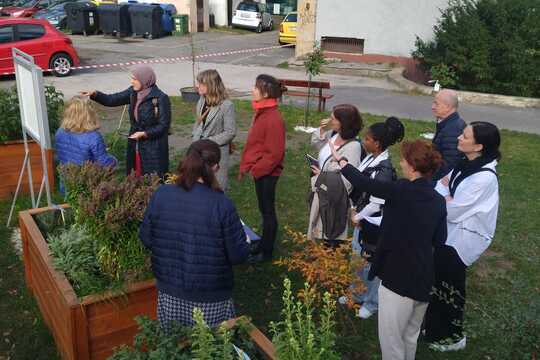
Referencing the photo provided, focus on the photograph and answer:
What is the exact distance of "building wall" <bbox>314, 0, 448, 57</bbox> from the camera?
1862 centimetres

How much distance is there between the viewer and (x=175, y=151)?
909 centimetres

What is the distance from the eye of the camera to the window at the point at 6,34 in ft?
47.9

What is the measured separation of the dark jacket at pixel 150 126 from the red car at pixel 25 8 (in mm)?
24918

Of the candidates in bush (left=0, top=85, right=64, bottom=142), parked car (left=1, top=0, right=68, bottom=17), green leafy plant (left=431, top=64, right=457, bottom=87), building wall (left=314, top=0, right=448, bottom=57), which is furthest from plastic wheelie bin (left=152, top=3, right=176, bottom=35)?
bush (left=0, top=85, right=64, bottom=142)

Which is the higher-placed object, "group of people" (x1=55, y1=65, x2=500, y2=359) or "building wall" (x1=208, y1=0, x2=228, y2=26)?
"building wall" (x1=208, y1=0, x2=228, y2=26)

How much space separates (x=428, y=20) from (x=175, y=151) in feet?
41.4

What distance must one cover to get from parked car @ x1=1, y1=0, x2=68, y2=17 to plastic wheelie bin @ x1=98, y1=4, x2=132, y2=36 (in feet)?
14.7

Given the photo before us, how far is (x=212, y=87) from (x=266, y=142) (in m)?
0.79

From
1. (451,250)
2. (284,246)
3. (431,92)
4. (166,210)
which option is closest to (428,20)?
(431,92)

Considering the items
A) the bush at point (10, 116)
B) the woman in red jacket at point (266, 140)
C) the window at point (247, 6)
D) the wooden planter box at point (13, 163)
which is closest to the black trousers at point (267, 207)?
the woman in red jacket at point (266, 140)

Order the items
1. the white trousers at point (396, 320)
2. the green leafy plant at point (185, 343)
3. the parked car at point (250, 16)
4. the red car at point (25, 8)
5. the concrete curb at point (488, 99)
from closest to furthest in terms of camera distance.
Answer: the green leafy plant at point (185, 343) < the white trousers at point (396, 320) < the concrete curb at point (488, 99) < the red car at point (25, 8) < the parked car at point (250, 16)

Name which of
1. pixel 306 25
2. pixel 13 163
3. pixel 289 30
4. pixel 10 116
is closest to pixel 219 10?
pixel 289 30

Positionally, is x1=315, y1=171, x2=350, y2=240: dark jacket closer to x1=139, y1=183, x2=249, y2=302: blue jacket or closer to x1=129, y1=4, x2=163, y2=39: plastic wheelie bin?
x1=139, y1=183, x2=249, y2=302: blue jacket

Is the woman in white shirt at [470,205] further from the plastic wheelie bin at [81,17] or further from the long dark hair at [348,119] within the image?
the plastic wheelie bin at [81,17]
